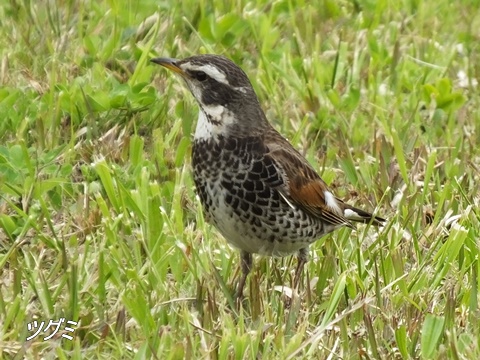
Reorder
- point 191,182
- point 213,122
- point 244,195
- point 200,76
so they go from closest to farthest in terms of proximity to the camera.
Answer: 1. point 244,195
2. point 213,122
3. point 200,76
4. point 191,182

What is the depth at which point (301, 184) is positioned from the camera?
624cm

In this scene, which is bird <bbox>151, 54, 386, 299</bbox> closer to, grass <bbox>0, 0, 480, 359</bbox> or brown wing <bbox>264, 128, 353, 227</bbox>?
brown wing <bbox>264, 128, 353, 227</bbox>

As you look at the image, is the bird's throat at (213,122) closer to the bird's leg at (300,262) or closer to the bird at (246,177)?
the bird at (246,177)

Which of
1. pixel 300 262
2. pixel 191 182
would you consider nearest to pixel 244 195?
pixel 300 262

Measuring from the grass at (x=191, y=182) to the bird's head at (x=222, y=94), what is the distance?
55 cm

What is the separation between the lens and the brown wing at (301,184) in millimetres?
6133

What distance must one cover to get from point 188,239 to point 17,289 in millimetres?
985

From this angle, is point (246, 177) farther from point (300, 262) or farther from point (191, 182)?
point (191, 182)

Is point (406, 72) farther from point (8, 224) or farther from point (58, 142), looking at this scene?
point (8, 224)

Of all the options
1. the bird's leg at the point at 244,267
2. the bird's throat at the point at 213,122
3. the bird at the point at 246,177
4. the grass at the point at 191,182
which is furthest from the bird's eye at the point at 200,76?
the bird's leg at the point at 244,267

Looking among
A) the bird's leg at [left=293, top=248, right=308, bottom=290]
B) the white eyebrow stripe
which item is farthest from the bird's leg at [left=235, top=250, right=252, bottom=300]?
the white eyebrow stripe

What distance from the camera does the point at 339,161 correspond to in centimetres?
757

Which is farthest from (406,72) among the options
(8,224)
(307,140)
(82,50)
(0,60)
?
(8,224)

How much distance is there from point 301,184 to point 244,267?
0.49 metres
